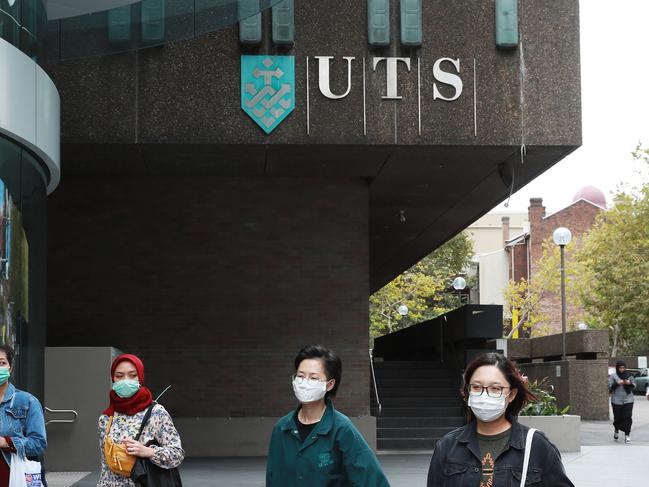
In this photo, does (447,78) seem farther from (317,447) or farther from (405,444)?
(317,447)

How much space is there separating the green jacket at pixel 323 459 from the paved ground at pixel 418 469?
866cm

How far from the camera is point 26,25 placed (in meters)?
12.2

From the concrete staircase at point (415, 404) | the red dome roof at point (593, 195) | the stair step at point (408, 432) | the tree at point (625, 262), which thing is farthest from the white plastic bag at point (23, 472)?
the red dome roof at point (593, 195)

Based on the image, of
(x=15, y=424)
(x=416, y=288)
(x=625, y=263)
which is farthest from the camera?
(x=416, y=288)

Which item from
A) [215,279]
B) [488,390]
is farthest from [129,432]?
[215,279]

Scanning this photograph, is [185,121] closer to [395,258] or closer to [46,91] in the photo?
[46,91]

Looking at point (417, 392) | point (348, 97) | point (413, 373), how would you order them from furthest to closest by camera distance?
point (413, 373)
point (417, 392)
point (348, 97)

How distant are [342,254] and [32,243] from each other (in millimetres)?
8124

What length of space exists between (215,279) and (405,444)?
4995 mm

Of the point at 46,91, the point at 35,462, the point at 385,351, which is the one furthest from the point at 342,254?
the point at 385,351

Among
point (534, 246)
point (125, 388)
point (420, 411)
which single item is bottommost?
point (420, 411)

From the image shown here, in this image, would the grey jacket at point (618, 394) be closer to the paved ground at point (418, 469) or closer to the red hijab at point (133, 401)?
the paved ground at point (418, 469)

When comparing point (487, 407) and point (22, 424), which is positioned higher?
point (487, 407)

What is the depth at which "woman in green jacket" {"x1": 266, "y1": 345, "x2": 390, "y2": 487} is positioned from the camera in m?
5.79
